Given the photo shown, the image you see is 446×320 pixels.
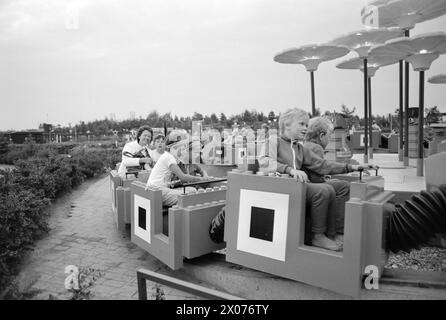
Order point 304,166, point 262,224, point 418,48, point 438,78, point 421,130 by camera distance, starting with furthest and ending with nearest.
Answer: point 438,78 < point 421,130 < point 418,48 < point 304,166 < point 262,224

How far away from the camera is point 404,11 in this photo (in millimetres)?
7113

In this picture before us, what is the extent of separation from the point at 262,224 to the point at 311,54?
262 inches

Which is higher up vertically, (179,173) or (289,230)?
(179,173)

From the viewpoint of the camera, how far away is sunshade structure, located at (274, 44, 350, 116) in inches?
309

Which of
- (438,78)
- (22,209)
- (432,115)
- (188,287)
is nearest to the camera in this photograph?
(188,287)

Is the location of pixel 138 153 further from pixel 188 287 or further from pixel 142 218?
pixel 188 287

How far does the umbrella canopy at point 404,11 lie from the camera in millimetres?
6670

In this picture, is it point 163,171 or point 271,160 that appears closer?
point 271,160

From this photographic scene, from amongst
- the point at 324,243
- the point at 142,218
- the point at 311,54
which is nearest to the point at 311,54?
the point at 311,54

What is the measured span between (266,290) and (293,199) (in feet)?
2.63

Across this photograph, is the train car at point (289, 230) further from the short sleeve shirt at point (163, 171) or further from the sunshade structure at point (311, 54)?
the sunshade structure at point (311, 54)

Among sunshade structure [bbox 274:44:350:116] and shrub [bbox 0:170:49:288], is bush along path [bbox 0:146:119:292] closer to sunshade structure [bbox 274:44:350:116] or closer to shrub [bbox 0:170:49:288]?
shrub [bbox 0:170:49:288]

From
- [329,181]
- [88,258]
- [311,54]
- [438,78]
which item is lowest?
[88,258]

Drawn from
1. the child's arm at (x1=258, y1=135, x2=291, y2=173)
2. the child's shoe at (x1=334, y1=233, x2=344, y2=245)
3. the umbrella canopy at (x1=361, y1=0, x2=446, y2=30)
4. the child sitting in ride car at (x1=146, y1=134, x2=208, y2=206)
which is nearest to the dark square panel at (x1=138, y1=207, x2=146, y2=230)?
the child sitting in ride car at (x1=146, y1=134, x2=208, y2=206)
